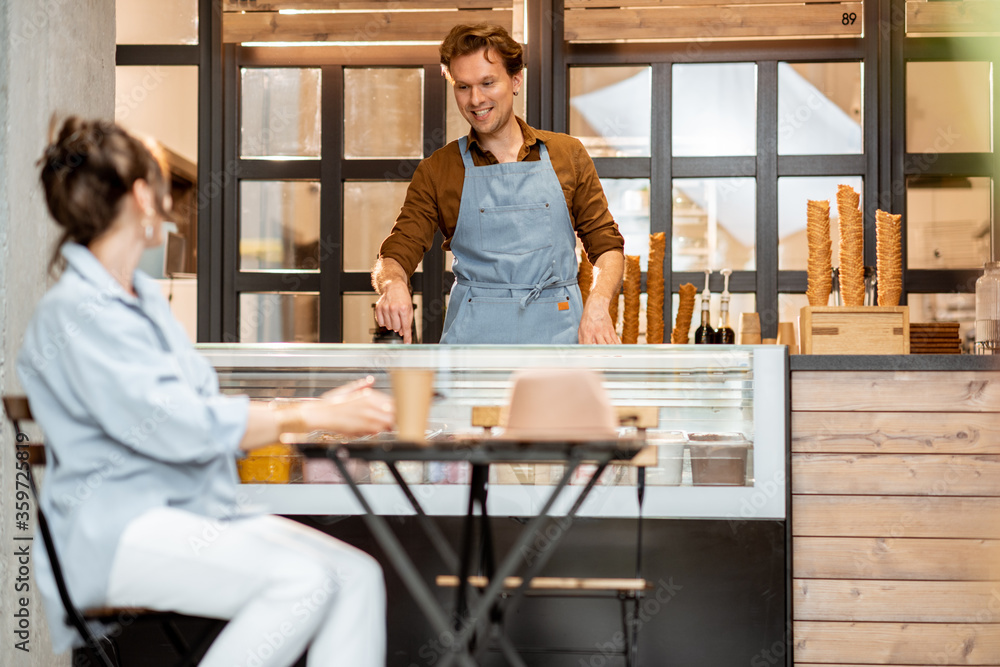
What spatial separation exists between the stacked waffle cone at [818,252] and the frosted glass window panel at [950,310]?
1.46m

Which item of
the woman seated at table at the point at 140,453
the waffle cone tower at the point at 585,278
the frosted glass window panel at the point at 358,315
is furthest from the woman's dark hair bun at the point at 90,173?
the frosted glass window panel at the point at 358,315

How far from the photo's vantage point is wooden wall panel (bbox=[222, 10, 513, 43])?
12.5 feet

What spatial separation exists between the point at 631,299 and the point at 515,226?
0.74 meters

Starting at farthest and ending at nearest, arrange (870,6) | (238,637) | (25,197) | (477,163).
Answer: (870,6)
(477,163)
(25,197)
(238,637)

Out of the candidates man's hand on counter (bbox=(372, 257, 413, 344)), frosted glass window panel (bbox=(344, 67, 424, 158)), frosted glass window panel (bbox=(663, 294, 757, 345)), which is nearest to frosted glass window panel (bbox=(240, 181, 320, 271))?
frosted glass window panel (bbox=(344, 67, 424, 158))

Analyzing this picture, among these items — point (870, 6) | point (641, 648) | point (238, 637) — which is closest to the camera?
point (238, 637)

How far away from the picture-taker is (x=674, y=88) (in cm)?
382

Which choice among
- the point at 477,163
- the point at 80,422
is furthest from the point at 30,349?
the point at 477,163

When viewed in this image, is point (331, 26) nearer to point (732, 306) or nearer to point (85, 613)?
point (732, 306)

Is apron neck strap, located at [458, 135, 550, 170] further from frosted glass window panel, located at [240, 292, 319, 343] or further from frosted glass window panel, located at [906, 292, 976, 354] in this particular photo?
frosted glass window panel, located at [906, 292, 976, 354]

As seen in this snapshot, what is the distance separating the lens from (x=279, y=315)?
3912 mm

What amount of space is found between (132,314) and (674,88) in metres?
2.97

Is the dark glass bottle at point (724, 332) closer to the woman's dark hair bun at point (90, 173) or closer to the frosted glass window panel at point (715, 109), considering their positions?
the frosted glass window panel at point (715, 109)

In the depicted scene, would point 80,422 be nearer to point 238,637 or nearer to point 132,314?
point 132,314
